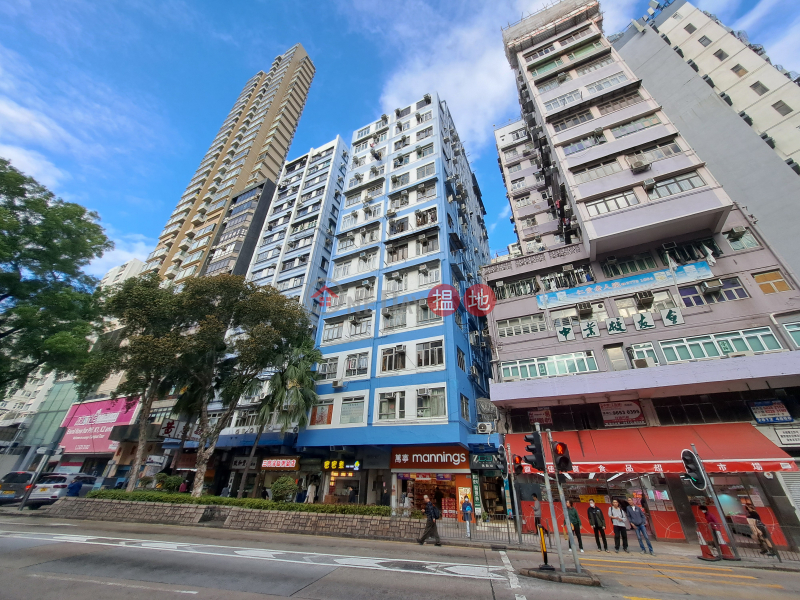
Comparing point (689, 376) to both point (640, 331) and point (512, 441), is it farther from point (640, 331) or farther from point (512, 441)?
point (512, 441)

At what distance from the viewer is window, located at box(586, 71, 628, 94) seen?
89.7ft

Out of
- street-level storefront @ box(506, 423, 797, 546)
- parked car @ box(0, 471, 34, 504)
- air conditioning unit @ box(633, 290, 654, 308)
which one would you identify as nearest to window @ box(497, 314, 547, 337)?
air conditioning unit @ box(633, 290, 654, 308)

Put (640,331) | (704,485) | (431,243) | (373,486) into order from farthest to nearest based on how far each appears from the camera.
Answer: (431,243), (373,486), (640,331), (704,485)

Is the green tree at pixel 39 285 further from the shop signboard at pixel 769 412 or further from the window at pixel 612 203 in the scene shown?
the shop signboard at pixel 769 412

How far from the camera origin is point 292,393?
70.4ft

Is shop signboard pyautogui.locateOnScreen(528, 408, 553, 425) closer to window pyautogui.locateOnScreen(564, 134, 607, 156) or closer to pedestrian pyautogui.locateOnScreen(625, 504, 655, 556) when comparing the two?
pedestrian pyautogui.locateOnScreen(625, 504, 655, 556)

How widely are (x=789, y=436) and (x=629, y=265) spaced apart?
36.7ft

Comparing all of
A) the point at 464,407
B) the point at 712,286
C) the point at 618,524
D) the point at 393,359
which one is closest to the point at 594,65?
the point at 712,286

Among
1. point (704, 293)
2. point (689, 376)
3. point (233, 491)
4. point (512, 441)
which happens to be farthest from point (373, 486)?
point (704, 293)

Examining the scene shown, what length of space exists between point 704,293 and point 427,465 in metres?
Result: 18.9

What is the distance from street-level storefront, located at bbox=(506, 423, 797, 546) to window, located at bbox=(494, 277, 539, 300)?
10.0 metres

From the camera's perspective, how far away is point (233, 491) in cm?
2748

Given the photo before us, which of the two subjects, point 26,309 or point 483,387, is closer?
point 26,309

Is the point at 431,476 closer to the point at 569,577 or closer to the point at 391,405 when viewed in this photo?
the point at 391,405
